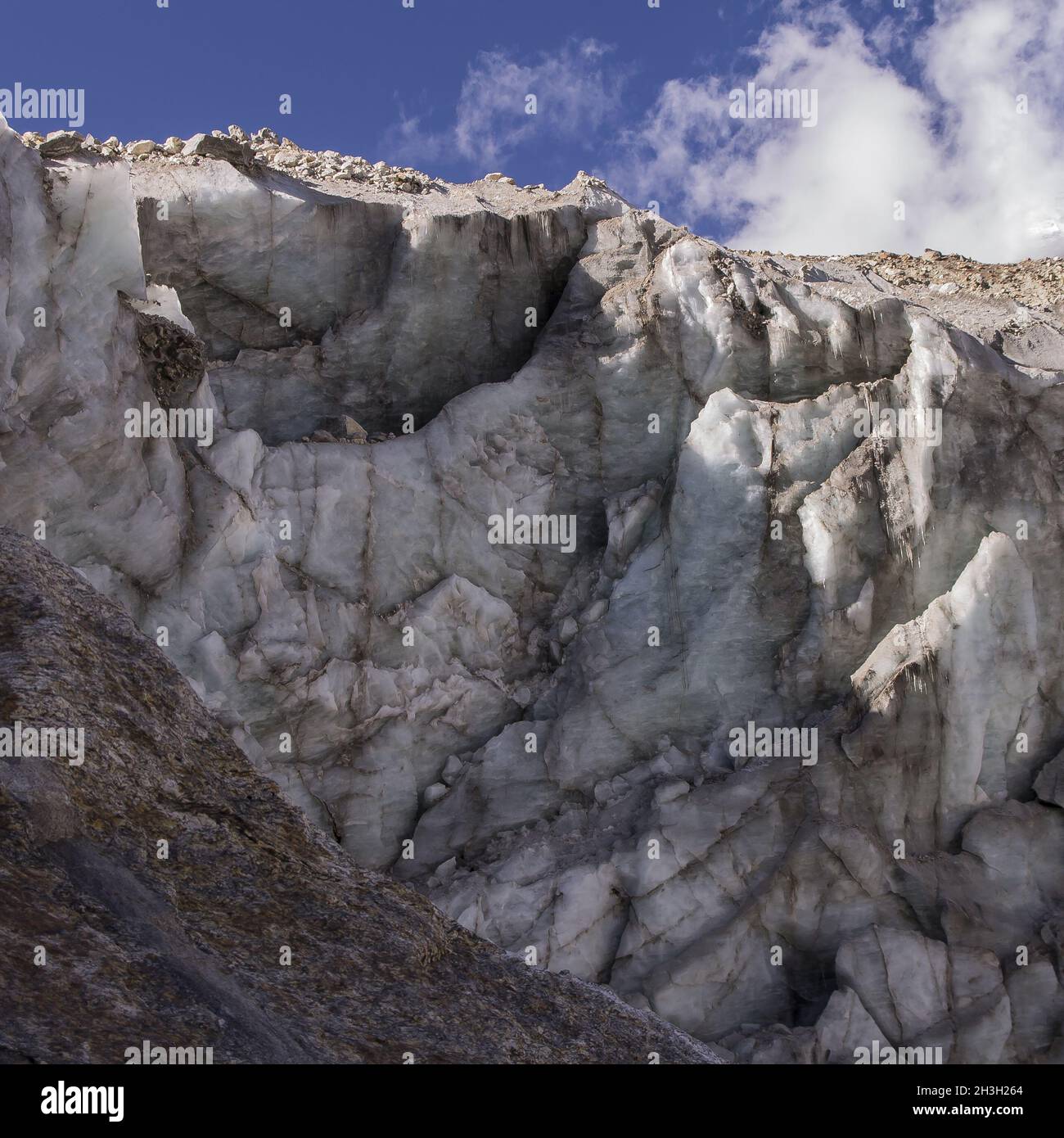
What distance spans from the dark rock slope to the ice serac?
23.0 feet

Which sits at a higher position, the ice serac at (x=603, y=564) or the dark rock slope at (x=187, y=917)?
the ice serac at (x=603, y=564)

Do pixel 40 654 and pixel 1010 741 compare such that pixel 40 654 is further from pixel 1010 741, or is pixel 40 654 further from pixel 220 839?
pixel 1010 741

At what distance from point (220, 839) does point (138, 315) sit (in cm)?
1068

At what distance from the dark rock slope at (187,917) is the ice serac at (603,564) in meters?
7.00

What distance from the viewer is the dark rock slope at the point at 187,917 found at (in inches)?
299

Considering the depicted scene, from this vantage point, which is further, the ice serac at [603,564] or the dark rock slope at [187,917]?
the ice serac at [603,564]

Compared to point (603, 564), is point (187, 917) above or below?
below

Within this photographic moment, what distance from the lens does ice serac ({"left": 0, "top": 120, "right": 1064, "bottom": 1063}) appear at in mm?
17500

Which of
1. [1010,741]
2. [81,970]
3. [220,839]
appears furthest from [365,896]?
[1010,741]

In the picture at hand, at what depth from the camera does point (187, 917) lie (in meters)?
8.52

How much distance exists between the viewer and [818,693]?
774 inches

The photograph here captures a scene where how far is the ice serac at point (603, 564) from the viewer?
17.5 metres

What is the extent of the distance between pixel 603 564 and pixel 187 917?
12905 millimetres

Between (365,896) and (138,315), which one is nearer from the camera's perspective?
(365,896)
